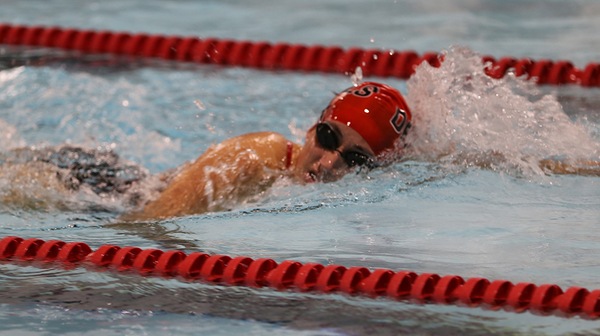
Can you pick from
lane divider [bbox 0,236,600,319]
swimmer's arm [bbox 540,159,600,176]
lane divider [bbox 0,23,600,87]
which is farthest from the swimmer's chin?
lane divider [bbox 0,23,600,87]

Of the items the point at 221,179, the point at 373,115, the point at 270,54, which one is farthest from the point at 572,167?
the point at 270,54

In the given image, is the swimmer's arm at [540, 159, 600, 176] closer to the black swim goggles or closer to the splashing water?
the splashing water

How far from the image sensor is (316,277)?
257cm

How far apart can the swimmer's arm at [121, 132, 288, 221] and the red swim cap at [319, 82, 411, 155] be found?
249mm

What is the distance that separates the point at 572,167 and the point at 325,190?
84cm

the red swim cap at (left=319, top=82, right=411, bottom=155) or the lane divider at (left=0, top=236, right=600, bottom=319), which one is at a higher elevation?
the red swim cap at (left=319, top=82, right=411, bottom=155)

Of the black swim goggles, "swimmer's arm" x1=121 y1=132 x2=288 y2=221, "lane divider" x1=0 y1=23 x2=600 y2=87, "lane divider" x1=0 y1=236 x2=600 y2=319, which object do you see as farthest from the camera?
"lane divider" x1=0 y1=23 x2=600 y2=87

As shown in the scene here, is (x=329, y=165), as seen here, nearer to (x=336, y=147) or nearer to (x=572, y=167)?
(x=336, y=147)

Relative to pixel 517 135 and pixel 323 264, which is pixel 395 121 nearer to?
pixel 517 135

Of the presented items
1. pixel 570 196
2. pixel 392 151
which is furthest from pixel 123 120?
pixel 570 196

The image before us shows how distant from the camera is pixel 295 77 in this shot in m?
5.17

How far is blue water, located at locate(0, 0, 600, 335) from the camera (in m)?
2.43

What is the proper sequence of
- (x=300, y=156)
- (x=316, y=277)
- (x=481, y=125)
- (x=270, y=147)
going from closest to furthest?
(x=316, y=277) < (x=300, y=156) < (x=270, y=147) < (x=481, y=125)

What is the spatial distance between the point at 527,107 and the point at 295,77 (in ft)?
5.34
